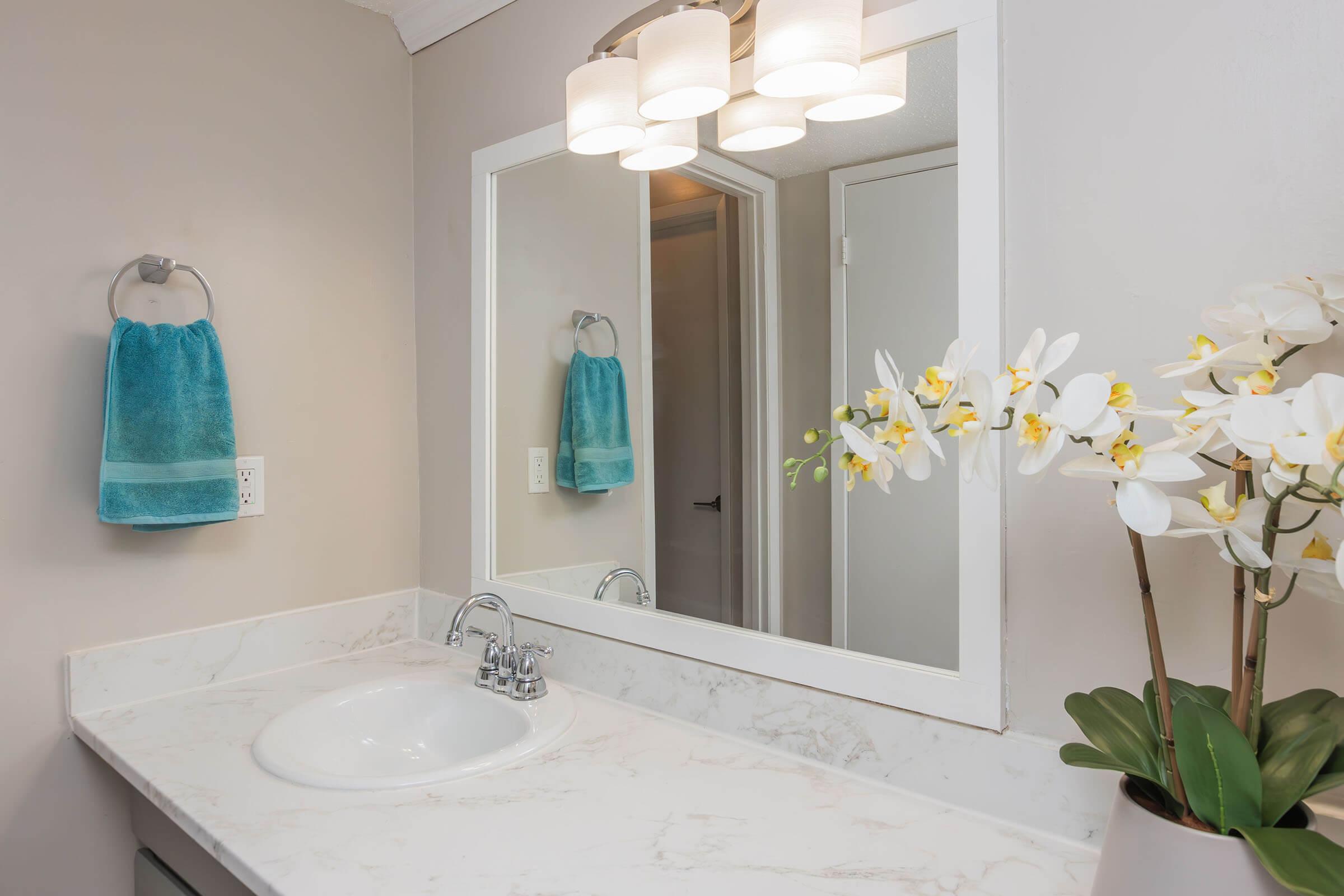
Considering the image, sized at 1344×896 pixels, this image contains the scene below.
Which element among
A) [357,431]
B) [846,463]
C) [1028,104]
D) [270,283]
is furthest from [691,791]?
[270,283]

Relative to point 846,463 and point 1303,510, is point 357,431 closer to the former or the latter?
point 846,463

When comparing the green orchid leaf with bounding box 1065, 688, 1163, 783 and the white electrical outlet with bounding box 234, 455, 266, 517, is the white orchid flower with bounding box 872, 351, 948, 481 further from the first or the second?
the white electrical outlet with bounding box 234, 455, 266, 517

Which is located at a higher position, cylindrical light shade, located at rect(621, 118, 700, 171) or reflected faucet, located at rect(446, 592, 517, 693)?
cylindrical light shade, located at rect(621, 118, 700, 171)

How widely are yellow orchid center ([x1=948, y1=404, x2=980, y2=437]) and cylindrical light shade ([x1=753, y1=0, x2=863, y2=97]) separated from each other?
53 centimetres

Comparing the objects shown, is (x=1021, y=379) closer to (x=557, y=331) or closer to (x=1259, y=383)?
(x=1259, y=383)

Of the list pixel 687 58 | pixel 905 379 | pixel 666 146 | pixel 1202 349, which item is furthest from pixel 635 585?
pixel 1202 349

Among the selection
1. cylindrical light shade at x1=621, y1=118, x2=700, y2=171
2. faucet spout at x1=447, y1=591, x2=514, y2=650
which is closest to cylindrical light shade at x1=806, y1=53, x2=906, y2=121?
cylindrical light shade at x1=621, y1=118, x2=700, y2=171

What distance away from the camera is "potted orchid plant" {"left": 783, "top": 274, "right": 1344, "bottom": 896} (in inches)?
22.8

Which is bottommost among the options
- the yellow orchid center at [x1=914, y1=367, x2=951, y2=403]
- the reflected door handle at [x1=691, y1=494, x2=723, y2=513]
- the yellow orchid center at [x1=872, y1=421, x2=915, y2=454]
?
the reflected door handle at [x1=691, y1=494, x2=723, y2=513]

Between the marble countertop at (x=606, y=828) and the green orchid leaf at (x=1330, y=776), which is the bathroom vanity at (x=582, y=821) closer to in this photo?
the marble countertop at (x=606, y=828)

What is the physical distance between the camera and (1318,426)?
55 centimetres

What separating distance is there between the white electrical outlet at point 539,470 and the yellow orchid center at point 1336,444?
1.27 meters

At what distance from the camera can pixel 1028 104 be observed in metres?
0.94

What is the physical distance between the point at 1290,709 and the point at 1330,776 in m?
0.06
